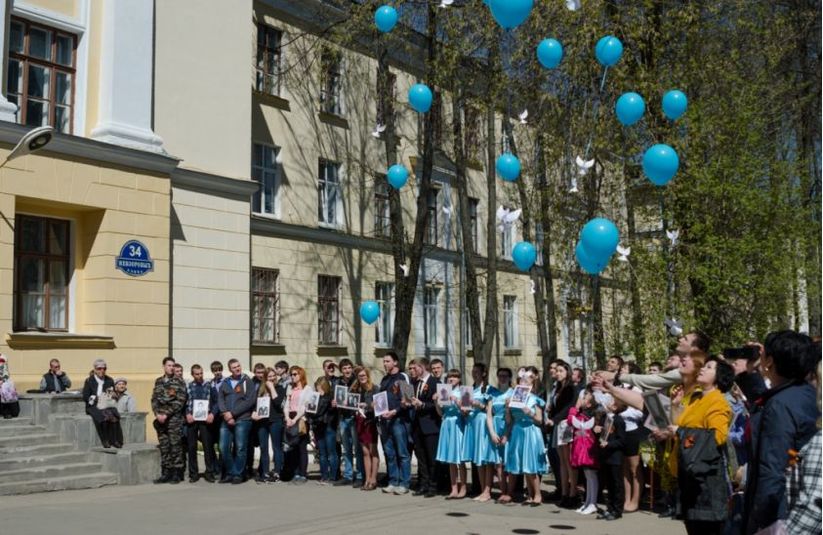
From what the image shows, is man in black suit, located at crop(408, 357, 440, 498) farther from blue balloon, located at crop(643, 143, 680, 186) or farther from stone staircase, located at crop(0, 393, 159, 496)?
stone staircase, located at crop(0, 393, 159, 496)

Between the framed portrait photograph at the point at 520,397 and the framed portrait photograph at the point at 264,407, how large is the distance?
470 cm

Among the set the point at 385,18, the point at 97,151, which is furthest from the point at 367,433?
the point at 97,151

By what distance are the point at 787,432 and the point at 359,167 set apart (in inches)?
1021

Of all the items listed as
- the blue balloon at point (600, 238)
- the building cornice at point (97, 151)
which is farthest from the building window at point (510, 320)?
the blue balloon at point (600, 238)

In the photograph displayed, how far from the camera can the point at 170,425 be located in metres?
16.2

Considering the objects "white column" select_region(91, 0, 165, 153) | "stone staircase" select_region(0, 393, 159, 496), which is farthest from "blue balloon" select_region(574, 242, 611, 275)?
"white column" select_region(91, 0, 165, 153)

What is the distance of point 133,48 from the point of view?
20.6 meters

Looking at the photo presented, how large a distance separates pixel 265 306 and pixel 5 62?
403 inches

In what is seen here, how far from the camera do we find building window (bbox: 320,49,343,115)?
28516mm

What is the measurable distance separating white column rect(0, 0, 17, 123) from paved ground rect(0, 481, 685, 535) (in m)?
7.36

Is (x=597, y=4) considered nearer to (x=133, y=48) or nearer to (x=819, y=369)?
(x=133, y=48)

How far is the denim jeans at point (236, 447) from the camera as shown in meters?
16.2

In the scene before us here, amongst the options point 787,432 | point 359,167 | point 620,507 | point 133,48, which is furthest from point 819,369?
point 359,167

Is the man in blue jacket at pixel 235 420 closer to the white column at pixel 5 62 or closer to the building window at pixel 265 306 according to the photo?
the white column at pixel 5 62
